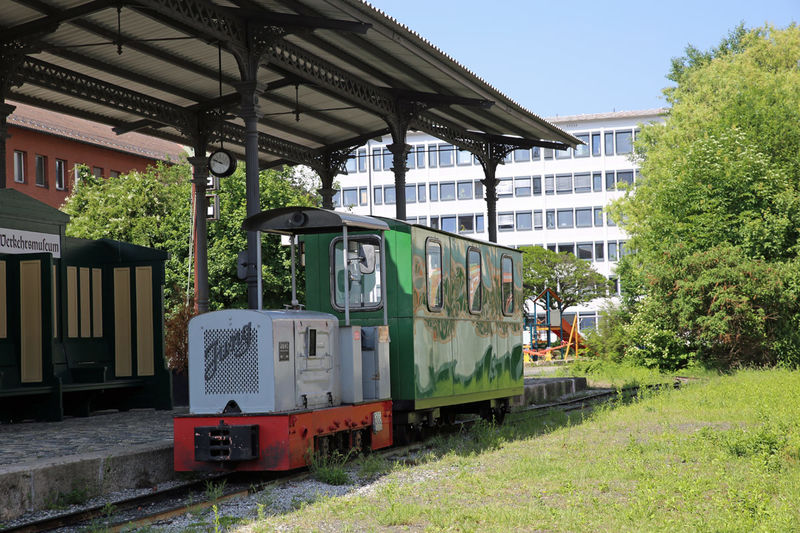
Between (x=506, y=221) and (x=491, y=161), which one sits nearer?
(x=491, y=161)

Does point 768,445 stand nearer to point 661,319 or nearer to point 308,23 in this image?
point 308,23

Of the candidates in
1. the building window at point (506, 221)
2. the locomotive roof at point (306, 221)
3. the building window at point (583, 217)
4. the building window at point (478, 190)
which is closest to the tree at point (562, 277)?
the building window at point (583, 217)

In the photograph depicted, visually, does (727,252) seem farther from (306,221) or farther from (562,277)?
(562,277)

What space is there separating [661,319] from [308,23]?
696 inches

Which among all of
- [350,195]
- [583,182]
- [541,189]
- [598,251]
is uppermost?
[350,195]

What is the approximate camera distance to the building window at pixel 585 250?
82.1 metres

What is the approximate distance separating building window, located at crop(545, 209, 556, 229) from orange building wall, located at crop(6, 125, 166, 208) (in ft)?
117

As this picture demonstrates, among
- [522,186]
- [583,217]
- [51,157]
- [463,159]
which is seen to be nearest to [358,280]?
[51,157]

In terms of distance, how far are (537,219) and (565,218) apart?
2.18m

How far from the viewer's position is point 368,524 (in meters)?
8.07

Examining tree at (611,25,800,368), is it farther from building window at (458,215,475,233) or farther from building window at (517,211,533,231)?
building window at (458,215,475,233)

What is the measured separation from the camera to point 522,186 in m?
84.1

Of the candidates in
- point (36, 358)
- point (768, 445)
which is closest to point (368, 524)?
point (768, 445)

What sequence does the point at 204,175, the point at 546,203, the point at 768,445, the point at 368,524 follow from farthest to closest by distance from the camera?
the point at 546,203 → the point at 204,175 → the point at 768,445 → the point at 368,524
